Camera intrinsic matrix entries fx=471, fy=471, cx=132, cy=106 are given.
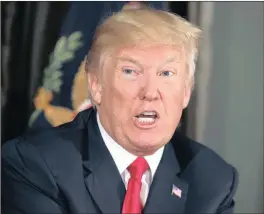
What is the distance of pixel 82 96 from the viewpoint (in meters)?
1.21

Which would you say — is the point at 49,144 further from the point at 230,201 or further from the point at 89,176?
the point at 230,201

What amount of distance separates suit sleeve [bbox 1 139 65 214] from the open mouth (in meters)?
0.25

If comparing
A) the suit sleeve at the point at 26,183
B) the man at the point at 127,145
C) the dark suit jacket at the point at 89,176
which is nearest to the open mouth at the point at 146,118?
the man at the point at 127,145

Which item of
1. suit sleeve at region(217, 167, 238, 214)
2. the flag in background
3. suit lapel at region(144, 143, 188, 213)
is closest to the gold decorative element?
the flag in background

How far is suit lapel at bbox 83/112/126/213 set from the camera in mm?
1135

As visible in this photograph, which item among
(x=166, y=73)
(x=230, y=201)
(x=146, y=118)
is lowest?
(x=230, y=201)

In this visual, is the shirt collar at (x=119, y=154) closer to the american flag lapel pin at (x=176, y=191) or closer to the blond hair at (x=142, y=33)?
the american flag lapel pin at (x=176, y=191)

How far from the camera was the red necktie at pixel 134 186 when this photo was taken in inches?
45.2

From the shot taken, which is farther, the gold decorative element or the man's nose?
the gold decorative element

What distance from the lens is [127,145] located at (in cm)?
116

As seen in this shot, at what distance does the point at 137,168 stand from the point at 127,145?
0.06 meters

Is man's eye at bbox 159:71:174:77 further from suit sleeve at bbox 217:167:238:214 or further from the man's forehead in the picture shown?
suit sleeve at bbox 217:167:238:214

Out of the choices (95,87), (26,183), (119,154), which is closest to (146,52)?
(95,87)

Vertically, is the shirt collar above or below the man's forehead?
below
